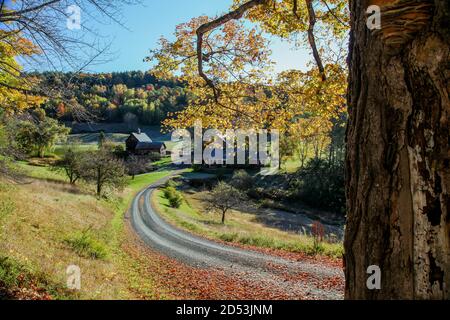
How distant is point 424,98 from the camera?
75.2 inches

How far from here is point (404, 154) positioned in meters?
1.98

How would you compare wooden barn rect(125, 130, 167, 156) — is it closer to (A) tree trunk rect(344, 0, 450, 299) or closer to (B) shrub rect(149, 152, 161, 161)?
(B) shrub rect(149, 152, 161, 161)

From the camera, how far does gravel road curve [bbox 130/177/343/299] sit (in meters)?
10.4

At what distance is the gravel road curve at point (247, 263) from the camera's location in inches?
410

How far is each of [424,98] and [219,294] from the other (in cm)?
973

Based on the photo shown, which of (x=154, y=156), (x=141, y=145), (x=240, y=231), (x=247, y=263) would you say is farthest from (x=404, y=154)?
(x=154, y=156)

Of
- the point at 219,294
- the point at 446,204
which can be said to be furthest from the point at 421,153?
the point at 219,294

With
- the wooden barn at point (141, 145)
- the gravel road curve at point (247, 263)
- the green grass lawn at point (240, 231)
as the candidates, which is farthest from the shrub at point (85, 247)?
the wooden barn at point (141, 145)

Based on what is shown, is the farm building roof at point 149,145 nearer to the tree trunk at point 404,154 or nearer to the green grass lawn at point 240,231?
the green grass lawn at point 240,231

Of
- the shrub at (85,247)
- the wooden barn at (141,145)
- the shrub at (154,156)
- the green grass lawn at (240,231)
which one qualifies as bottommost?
the green grass lawn at (240,231)

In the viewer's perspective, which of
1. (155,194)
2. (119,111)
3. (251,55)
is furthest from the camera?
(119,111)

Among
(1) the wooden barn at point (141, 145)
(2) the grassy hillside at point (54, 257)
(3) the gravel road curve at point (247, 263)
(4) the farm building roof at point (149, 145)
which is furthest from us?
(4) the farm building roof at point (149, 145)

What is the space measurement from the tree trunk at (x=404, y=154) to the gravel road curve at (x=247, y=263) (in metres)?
8.03
